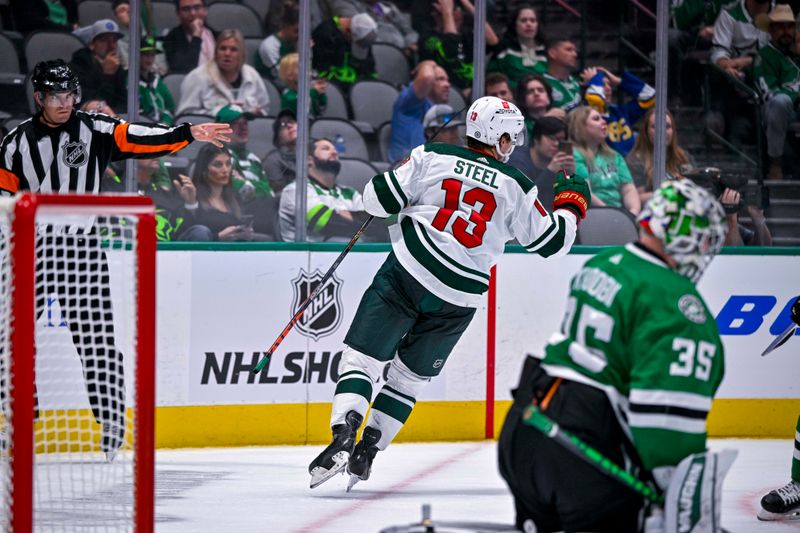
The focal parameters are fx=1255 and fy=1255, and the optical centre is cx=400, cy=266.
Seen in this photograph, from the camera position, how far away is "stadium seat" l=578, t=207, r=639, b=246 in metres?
5.56

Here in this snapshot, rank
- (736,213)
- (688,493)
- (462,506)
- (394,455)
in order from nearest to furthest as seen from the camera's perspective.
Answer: (688,493)
(462,506)
(394,455)
(736,213)

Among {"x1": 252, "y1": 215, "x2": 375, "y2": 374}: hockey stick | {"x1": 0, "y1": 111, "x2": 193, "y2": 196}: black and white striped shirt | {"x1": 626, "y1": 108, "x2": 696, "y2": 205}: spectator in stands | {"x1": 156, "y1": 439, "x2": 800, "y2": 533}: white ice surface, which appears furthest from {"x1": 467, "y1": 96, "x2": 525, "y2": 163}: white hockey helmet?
{"x1": 626, "y1": 108, "x2": 696, "y2": 205}: spectator in stands

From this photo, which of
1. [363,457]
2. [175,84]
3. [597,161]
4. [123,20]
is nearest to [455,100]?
[597,161]

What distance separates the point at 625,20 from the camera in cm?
569

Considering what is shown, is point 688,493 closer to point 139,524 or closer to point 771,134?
point 139,524

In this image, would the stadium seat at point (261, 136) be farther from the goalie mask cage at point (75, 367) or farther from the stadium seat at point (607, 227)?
the stadium seat at point (607, 227)

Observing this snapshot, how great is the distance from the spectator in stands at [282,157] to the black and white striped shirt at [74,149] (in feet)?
2.95

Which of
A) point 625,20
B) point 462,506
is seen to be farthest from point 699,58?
point 462,506

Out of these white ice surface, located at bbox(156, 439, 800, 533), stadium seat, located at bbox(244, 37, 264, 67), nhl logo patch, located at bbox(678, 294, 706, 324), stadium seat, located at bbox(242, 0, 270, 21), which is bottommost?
white ice surface, located at bbox(156, 439, 800, 533)

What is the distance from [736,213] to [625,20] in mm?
1007

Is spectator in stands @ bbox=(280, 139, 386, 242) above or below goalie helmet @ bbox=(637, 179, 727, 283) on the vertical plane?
below

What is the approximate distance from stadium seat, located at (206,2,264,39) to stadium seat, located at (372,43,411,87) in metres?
0.56

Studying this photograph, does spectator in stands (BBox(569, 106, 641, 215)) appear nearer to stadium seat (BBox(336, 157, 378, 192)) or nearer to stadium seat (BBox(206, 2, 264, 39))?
stadium seat (BBox(336, 157, 378, 192))

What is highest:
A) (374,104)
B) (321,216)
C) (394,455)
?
(374,104)
